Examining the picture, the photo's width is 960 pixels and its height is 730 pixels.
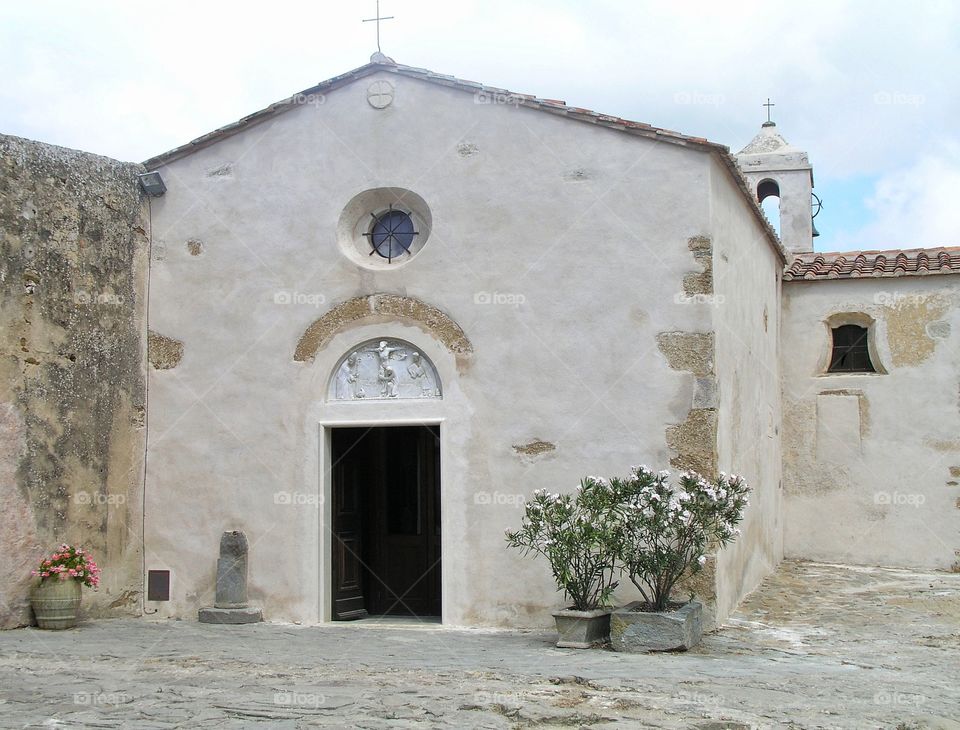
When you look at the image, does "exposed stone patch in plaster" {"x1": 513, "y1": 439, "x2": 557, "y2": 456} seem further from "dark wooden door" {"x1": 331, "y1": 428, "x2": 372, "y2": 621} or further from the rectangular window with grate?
the rectangular window with grate

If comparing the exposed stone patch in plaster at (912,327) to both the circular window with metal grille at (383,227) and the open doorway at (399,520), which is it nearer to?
the open doorway at (399,520)

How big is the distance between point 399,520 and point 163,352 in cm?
333

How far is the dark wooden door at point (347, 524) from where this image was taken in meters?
10.8

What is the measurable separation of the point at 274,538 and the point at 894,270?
935 centimetres

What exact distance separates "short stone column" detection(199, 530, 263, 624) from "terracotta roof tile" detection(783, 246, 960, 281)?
878 cm

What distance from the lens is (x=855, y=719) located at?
6.31 m

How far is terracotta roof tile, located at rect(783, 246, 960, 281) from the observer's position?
14531 millimetres

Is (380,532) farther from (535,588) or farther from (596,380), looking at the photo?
(596,380)

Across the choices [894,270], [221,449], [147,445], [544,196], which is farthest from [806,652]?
[894,270]

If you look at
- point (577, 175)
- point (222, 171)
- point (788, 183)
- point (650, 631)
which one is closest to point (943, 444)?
point (788, 183)

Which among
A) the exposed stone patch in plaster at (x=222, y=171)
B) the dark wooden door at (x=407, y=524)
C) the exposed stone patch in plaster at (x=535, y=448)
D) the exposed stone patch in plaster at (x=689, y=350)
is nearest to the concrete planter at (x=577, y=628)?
the exposed stone patch in plaster at (x=535, y=448)

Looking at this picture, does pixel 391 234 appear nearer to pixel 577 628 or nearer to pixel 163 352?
pixel 163 352

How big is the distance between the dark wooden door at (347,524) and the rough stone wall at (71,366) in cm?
201

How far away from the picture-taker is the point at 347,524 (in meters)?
11.2
